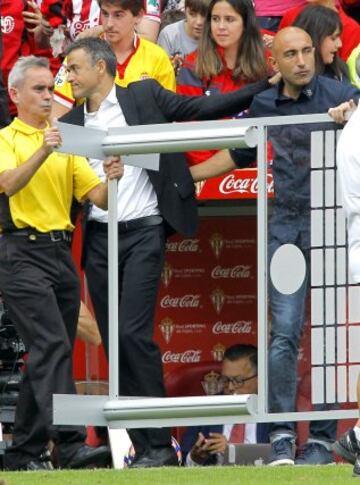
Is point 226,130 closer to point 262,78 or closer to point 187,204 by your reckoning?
point 187,204

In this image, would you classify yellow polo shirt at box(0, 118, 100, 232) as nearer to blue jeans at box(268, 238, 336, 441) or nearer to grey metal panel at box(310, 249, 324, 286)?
blue jeans at box(268, 238, 336, 441)

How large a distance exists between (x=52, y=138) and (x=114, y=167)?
0.42m

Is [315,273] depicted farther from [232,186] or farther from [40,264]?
[232,186]

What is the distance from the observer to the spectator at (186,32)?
12.1m

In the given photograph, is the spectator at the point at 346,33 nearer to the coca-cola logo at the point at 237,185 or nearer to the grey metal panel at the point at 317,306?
the coca-cola logo at the point at 237,185

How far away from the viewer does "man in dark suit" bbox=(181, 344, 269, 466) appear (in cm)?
1084

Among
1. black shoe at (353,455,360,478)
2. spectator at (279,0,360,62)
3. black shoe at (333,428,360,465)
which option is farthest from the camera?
spectator at (279,0,360,62)

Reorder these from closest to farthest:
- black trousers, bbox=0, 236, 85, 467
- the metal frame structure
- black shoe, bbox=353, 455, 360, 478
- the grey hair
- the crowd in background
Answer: black shoe, bbox=353, 455, 360, 478
the metal frame structure
black trousers, bbox=0, 236, 85, 467
the grey hair
the crowd in background

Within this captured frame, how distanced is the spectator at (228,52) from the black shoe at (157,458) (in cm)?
237

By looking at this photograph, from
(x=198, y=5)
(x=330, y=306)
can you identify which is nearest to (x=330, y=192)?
(x=330, y=306)

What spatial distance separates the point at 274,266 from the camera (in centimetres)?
918

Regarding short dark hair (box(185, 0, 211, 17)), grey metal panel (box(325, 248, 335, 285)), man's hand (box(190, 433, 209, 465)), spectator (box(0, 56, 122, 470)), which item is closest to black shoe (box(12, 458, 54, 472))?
spectator (box(0, 56, 122, 470))

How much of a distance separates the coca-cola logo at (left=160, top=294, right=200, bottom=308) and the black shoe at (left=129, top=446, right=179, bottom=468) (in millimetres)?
2646

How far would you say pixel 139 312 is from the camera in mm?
9875
